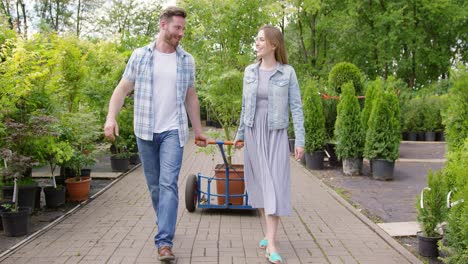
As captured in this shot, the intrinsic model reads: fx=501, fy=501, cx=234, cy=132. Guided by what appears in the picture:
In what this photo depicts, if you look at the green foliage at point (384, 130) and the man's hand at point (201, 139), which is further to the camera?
the green foliage at point (384, 130)

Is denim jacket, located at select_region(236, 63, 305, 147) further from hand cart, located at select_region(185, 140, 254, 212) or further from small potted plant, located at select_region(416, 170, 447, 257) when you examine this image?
hand cart, located at select_region(185, 140, 254, 212)

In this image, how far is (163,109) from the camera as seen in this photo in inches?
177

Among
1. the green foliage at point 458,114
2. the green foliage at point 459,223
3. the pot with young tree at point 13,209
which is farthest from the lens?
the green foliage at point 458,114

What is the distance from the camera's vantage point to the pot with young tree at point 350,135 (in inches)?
388

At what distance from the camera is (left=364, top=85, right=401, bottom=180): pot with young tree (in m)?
9.20

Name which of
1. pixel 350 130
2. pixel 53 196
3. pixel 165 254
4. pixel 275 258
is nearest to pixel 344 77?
pixel 350 130

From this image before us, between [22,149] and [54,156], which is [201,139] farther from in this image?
[54,156]

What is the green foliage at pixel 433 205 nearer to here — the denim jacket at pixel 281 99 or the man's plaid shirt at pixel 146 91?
the denim jacket at pixel 281 99

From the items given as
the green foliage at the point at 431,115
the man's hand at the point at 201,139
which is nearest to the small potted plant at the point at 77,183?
the man's hand at the point at 201,139

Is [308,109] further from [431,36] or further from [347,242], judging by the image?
[431,36]

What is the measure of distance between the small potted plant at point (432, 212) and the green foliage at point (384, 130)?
14.9 ft

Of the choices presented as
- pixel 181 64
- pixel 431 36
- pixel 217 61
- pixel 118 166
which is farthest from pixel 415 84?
pixel 181 64

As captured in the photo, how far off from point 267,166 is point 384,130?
5258 millimetres

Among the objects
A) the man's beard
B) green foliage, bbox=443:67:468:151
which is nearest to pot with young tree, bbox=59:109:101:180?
the man's beard
